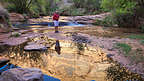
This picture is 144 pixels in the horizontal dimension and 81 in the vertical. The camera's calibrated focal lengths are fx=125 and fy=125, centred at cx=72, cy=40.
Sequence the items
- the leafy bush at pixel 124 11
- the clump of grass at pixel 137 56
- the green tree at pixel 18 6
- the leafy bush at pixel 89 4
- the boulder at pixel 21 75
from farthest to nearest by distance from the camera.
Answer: the leafy bush at pixel 89 4, the green tree at pixel 18 6, the leafy bush at pixel 124 11, the clump of grass at pixel 137 56, the boulder at pixel 21 75

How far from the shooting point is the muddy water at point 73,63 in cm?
373

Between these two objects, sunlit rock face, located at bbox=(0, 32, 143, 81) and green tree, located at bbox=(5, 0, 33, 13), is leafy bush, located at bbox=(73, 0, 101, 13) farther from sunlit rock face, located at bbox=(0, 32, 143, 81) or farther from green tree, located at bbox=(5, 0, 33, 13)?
sunlit rock face, located at bbox=(0, 32, 143, 81)

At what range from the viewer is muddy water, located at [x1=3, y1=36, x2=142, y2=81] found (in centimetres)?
373

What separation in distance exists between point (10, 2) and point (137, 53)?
2505 cm

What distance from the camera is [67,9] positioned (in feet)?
108

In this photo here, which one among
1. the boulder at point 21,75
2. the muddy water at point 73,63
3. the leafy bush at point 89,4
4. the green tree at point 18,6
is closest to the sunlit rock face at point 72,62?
the muddy water at point 73,63

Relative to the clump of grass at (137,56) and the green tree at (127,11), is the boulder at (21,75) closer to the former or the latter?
the clump of grass at (137,56)

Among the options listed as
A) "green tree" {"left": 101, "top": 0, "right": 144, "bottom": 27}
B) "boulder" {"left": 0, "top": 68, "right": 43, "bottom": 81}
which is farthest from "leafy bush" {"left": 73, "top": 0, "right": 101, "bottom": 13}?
"boulder" {"left": 0, "top": 68, "right": 43, "bottom": 81}

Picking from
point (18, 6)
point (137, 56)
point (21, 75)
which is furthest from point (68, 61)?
point (18, 6)

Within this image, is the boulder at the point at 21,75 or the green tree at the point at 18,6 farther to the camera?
the green tree at the point at 18,6

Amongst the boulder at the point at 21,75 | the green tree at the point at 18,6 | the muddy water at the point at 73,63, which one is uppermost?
the green tree at the point at 18,6

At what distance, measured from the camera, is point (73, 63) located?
454 centimetres

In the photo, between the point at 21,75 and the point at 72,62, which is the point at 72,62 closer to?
the point at 72,62

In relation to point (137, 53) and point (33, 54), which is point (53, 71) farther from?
point (137, 53)
